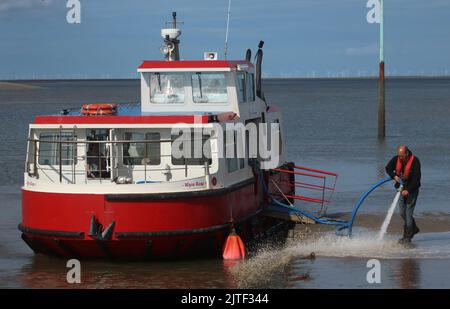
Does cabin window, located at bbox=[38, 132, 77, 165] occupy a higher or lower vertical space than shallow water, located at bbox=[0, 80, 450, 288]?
higher

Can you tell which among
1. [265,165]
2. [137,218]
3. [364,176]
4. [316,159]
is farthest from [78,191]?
[316,159]

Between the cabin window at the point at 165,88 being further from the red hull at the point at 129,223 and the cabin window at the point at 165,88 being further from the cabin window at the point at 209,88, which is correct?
the red hull at the point at 129,223

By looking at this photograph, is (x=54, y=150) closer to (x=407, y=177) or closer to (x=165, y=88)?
(x=165, y=88)

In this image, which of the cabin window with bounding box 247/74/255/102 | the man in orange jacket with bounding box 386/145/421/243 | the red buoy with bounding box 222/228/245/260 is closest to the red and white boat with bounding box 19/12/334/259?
the red buoy with bounding box 222/228/245/260

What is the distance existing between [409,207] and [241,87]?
3.98 metres

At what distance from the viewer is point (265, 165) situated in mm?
18516

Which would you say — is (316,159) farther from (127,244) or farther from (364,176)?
(127,244)

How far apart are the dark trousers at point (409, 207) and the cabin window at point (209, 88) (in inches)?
148

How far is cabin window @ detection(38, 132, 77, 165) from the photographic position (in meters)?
16.1

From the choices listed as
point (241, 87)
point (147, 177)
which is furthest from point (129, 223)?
point (241, 87)

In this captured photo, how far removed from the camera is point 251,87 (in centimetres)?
1836

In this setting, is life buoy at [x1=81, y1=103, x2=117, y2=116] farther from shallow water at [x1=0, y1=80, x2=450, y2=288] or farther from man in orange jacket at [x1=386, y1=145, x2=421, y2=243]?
man in orange jacket at [x1=386, y1=145, x2=421, y2=243]

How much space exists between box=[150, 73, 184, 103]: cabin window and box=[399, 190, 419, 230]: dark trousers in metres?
4.62
